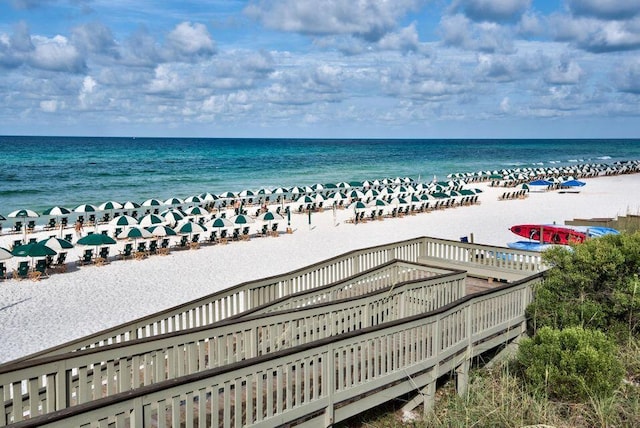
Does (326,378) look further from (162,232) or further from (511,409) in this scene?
(162,232)

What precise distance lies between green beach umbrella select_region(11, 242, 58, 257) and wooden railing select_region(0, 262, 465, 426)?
11.5 metres

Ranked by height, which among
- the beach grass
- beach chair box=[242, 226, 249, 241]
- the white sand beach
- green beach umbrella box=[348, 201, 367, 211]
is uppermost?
green beach umbrella box=[348, 201, 367, 211]

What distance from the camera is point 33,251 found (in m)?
17.5

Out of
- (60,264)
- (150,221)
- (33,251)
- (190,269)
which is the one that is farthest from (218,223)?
(33,251)

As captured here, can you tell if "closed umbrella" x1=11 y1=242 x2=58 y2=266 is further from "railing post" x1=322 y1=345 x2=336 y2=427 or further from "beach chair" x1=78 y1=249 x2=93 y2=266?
"railing post" x1=322 y1=345 x2=336 y2=427

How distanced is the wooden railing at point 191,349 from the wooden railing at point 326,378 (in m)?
0.31

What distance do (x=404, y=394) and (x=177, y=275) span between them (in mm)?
12063

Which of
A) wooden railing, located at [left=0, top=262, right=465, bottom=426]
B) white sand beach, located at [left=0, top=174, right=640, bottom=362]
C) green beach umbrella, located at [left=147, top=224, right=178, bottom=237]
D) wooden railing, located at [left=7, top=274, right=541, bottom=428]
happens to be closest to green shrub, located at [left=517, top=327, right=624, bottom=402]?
wooden railing, located at [left=7, top=274, right=541, bottom=428]

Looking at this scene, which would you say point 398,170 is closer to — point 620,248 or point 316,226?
point 316,226

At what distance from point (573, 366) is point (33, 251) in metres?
15.7

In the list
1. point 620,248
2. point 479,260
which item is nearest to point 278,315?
point 620,248

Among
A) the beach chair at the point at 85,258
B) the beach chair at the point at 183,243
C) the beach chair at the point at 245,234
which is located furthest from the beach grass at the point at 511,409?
the beach chair at the point at 245,234

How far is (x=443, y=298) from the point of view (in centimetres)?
911

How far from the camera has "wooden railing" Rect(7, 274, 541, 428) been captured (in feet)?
14.1
